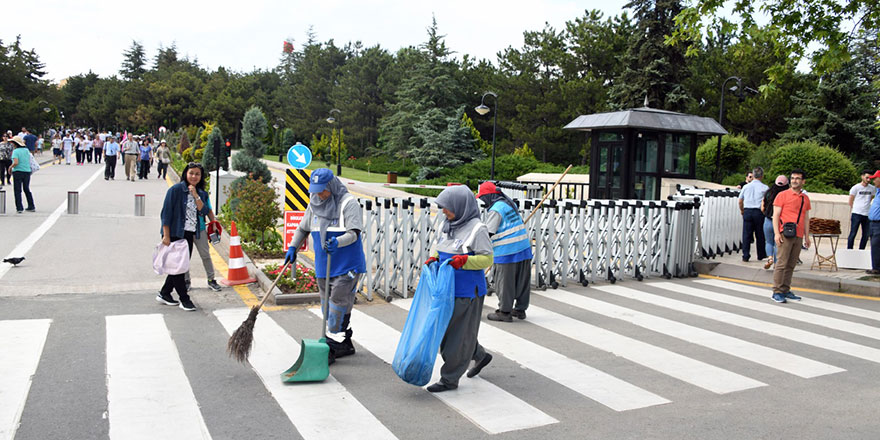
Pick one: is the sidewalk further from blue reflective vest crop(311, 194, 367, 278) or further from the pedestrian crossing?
blue reflective vest crop(311, 194, 367, 278)

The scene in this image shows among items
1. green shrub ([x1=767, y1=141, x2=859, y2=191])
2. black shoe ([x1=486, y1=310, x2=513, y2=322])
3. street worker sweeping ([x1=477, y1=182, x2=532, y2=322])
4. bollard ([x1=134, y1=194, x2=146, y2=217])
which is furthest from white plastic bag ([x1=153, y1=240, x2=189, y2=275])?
green shrub ([x1=767, y1=141, x2=859, y2=191])

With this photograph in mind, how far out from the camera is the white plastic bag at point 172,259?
8.31 metres

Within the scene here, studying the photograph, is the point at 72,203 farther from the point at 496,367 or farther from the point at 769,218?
the point at 769,218

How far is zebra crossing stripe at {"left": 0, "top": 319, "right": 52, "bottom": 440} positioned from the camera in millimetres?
4867

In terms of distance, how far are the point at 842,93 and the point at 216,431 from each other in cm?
3877

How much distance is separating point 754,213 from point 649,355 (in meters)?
7.73

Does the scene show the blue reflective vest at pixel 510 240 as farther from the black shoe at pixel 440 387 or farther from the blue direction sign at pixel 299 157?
the blue direction sign at pixel 299 157

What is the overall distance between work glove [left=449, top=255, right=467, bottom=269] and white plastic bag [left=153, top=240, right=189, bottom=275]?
13.9ft

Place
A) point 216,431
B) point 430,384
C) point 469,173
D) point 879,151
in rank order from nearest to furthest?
point 216,431 < point 430,384 < point 879,151 < point 469,173

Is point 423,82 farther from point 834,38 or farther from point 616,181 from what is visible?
point 834,38

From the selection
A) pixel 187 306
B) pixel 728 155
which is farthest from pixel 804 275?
pixel 728 155

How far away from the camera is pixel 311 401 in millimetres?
5328

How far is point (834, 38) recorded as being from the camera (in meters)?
12.4

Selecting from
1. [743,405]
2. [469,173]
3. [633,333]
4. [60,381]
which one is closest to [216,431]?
[60,381]
